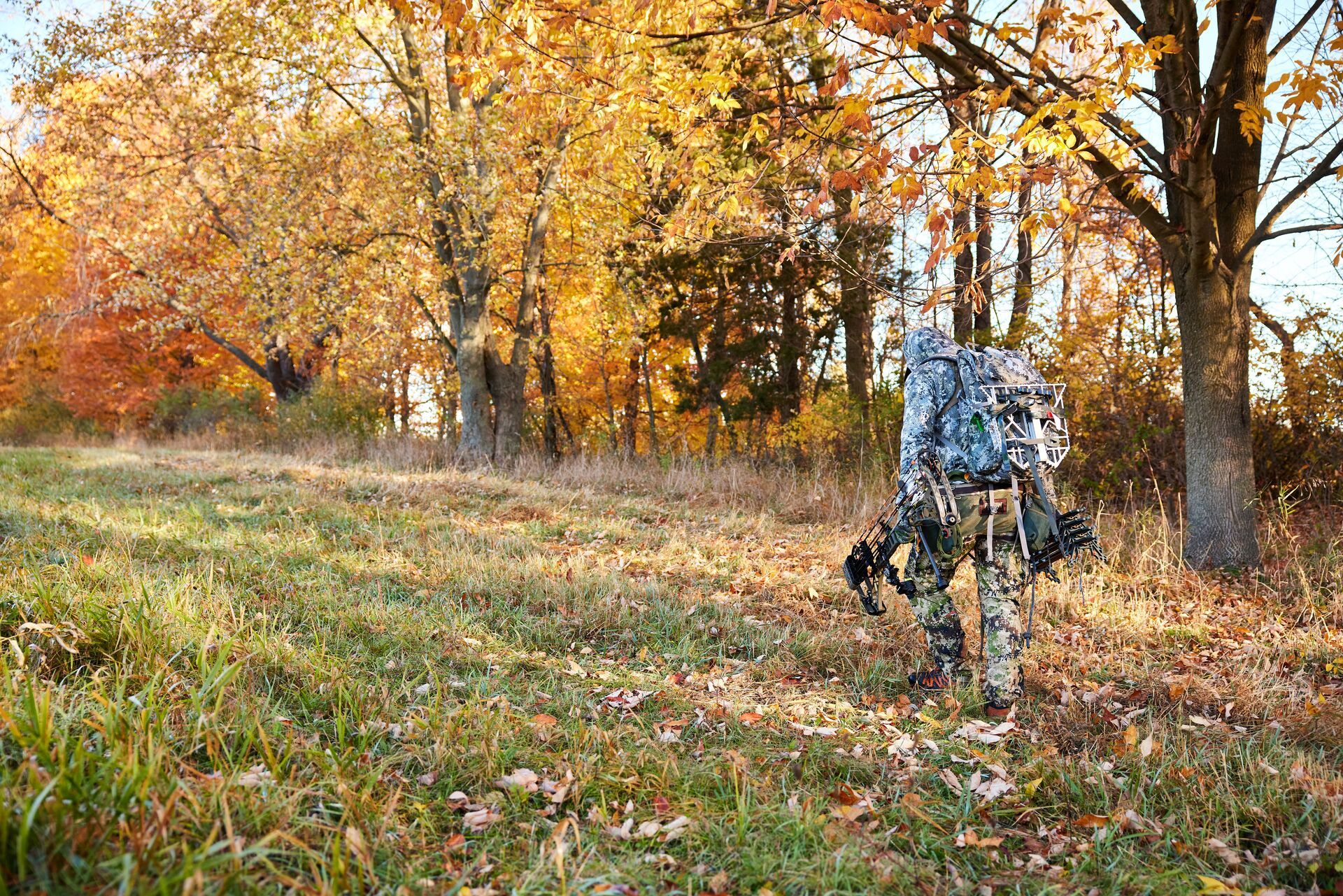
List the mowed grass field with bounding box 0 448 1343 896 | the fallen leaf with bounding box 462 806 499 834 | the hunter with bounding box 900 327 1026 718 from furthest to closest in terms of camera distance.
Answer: the hunter with bounding box 900 327 1026 718 < the fallen leaf with bounding box 462 806 499 834 < the mowed grass field with bounding box 0 448 1343 896

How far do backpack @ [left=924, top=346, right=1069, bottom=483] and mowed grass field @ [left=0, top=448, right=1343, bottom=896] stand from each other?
1246mm

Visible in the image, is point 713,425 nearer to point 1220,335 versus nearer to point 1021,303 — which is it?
point 1021,303

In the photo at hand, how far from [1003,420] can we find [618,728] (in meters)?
2.34

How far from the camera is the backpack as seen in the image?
381 cm

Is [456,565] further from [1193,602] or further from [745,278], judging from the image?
[745,278]

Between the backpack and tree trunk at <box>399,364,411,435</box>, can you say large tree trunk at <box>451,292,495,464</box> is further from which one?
the backpack

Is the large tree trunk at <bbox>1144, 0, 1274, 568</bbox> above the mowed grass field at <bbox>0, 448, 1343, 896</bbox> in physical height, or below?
above

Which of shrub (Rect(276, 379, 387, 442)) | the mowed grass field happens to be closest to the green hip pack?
the mowed grass field

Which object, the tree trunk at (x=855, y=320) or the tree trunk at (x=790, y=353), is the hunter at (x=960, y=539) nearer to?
the tree trunk at (x=855, y=320)

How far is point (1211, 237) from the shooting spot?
20.2 feet

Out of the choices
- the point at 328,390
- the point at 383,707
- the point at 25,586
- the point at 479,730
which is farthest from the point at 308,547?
the point at 328,390

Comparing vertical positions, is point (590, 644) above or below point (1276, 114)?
below

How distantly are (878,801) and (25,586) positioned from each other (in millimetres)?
4431

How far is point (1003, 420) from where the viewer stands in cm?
382
